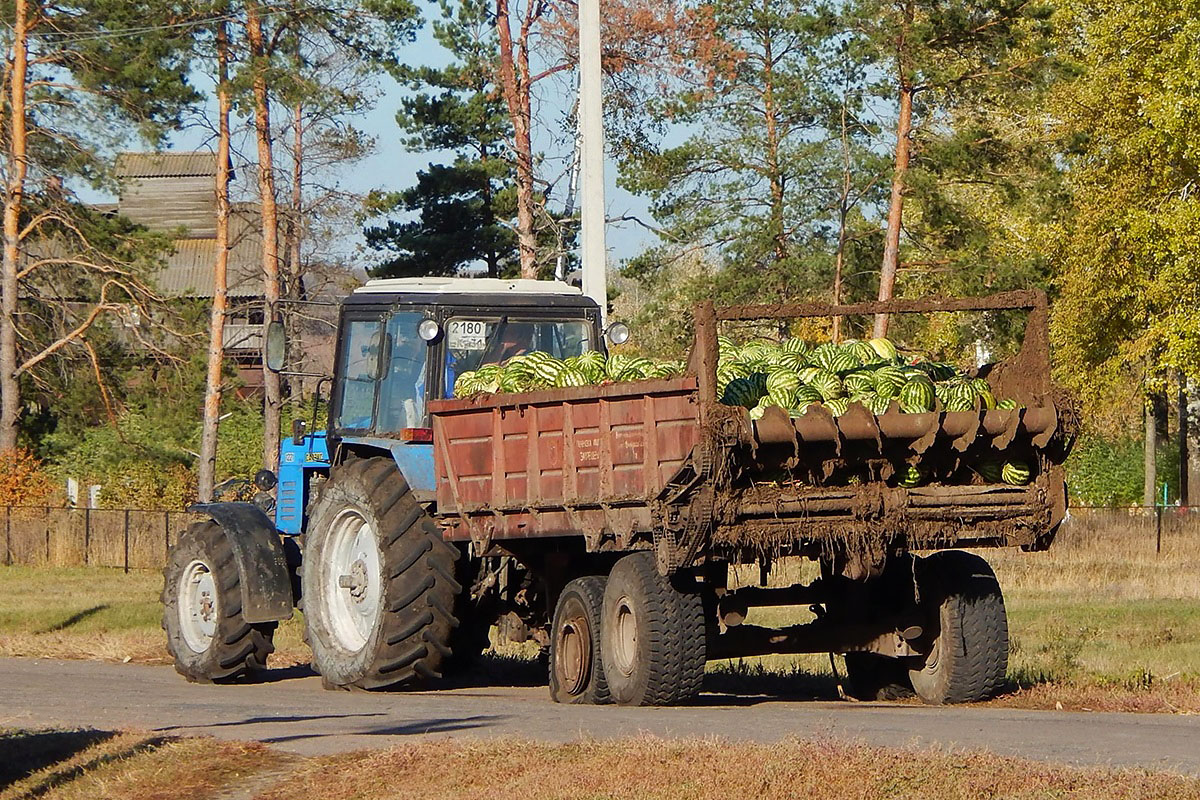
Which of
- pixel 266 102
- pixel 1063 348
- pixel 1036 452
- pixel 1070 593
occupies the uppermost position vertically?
pixel 266 102

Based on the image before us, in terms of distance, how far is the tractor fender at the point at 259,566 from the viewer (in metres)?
15.1

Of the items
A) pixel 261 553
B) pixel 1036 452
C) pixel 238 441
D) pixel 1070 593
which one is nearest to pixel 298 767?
pixel 1036 452

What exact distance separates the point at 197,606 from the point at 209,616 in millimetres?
233

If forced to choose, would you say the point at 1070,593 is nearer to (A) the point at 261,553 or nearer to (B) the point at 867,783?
(A) the point at 261,553

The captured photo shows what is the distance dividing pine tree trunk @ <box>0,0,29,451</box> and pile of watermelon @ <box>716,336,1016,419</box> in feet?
92.7

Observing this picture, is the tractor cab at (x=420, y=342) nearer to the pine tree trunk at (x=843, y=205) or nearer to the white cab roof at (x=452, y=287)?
the white cab roof at (x=452, y=287)

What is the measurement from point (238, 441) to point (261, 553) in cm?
3045

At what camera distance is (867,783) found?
24.9 feet

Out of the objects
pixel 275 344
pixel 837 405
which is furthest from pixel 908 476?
pixel 275 344

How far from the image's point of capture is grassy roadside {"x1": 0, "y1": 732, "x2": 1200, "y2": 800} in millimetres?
7539

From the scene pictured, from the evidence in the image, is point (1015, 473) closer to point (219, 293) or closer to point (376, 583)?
point (376, 583)

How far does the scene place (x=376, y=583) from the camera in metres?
14.0

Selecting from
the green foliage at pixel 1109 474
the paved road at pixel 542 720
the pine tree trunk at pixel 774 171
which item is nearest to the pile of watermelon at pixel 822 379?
the paved road at pixel 542 720

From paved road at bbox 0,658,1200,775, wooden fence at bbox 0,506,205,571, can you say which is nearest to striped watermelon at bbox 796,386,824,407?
paved road at bbox 0,658,1200,775
